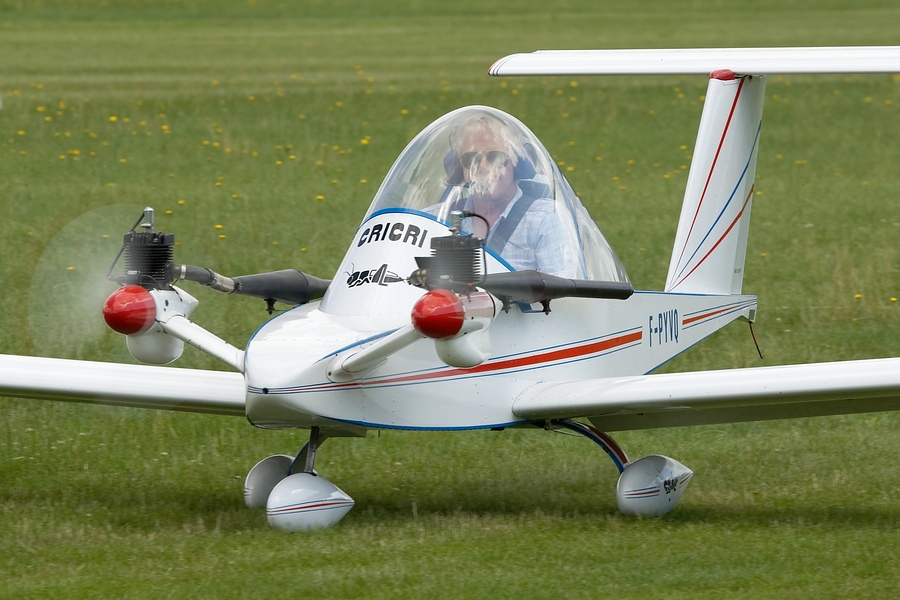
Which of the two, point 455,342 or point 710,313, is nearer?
point 455,342

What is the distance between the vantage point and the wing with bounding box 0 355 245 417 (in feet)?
26.5

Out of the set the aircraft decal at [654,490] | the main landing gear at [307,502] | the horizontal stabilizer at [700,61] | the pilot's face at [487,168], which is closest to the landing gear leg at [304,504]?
the main landing gear at [307,502]

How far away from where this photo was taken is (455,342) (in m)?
6.67

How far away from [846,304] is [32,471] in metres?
7.65

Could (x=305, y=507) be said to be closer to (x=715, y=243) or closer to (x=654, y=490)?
(x=654, y=490)

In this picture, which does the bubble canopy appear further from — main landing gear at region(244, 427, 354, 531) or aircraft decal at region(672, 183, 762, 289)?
aircraft decal at region(672, 183, 762, 289)

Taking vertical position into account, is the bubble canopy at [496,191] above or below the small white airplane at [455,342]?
above

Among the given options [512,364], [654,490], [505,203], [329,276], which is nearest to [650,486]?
[654,490]

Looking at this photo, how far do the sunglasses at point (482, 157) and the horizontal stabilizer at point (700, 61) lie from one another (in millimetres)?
1184

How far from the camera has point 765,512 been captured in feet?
26.4

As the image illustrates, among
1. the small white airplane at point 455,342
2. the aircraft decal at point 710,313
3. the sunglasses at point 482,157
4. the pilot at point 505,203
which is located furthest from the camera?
the aircraft decal at point 710,313

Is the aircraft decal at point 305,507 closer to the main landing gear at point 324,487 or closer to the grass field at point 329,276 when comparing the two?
the main landing gear at point 324,487

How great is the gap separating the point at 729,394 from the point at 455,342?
4.90 ft

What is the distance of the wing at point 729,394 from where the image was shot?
7129mm
